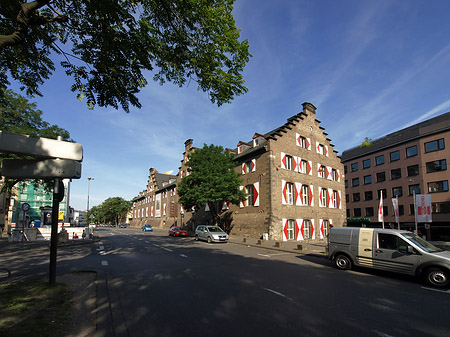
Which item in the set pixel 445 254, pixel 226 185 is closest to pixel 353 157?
pixel 226 185

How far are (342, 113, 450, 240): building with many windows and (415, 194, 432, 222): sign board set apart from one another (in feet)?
50.5

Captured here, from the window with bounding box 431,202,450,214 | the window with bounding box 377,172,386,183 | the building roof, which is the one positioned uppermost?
the building roof

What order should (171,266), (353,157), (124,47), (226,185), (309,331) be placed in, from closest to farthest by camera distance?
1. (309,331)
2. (124,47)
3. (171,266)
4. (226,185)
5. (353,157)

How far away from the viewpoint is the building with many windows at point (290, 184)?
24.8 meters

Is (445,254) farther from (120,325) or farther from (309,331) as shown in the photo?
(120,325)

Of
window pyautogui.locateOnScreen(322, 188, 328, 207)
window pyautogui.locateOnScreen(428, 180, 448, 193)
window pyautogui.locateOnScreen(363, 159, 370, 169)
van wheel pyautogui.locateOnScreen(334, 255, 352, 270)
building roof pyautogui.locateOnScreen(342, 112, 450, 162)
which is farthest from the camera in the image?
window pyautogui.locateOnScreen(363, 159, 370, 169)

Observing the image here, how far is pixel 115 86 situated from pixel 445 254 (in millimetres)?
10543

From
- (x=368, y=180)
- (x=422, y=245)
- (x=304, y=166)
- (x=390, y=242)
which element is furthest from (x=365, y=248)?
(x=368, y=180)

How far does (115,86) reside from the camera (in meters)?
5.60

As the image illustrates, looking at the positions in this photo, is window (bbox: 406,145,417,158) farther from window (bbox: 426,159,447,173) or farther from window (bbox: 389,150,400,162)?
window (bbox: 426,159,447,173)

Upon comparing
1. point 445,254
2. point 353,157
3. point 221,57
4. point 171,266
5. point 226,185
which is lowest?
point 171,266

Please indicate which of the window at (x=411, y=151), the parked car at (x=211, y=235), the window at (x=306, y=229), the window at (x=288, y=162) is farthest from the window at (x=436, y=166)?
the parked car at (x=211, y=235)

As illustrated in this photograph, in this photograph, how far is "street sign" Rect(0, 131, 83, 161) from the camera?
5.00 m

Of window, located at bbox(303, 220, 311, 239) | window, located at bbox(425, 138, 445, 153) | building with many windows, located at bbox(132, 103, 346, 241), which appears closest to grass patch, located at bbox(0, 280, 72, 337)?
building with many windows, located at bbox(132, 103, 346, 241)
